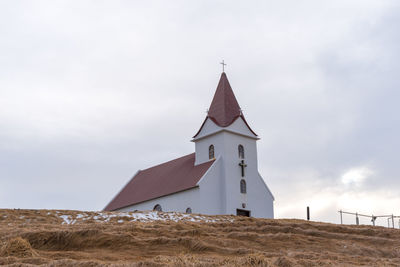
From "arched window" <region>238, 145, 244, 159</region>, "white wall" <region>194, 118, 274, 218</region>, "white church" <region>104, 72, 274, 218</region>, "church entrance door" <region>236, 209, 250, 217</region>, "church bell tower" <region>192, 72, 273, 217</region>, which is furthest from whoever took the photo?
"arched window" <region>238, 145, 244, 159</region>

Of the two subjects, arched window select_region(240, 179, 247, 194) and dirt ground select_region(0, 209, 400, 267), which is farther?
arched window select_region(240, 179, 247, 194)

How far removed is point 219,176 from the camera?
44656mm

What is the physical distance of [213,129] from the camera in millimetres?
46625

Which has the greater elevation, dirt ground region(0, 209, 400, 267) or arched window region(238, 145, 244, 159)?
arched window region(238, 145, 244, 159)

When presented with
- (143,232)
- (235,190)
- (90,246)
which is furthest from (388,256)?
(235,190)

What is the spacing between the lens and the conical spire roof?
46.7m

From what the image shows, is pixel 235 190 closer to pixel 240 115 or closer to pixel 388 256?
pixel 240 115

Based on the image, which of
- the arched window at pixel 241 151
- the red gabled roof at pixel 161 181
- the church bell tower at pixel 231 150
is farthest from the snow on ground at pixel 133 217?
the arched window at pixel 241 151

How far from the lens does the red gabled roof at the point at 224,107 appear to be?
4672 centimetres

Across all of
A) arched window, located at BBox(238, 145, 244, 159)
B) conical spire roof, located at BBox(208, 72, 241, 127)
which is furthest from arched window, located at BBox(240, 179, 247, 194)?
conical spire roof, located at BBox(208, 72, 241, 127)

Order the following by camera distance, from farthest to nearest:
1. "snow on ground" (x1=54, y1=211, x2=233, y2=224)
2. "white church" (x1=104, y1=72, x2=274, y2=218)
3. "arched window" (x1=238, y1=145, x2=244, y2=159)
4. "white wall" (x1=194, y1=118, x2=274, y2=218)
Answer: "arched window" (x1=238, y1=145, x2=244, y2=159) → "white wall" (x1=194, y1=118, x2=274, y2=218) → "white church" (x1=104, y1=72, x2=274, y2=218) → "snow on ground" (x1=54, y1=211, x2=233, y2=224)

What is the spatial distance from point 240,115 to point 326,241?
101 feet

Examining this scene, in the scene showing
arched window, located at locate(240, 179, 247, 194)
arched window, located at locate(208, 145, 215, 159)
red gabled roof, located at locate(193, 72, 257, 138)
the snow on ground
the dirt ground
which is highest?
red gabled roof, located at locate(193, 72, 257, 138)

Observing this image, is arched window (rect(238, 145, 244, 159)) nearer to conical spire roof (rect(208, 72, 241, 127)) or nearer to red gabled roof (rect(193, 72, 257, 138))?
red gabled roof (rect(193, 72, 257, 138))
